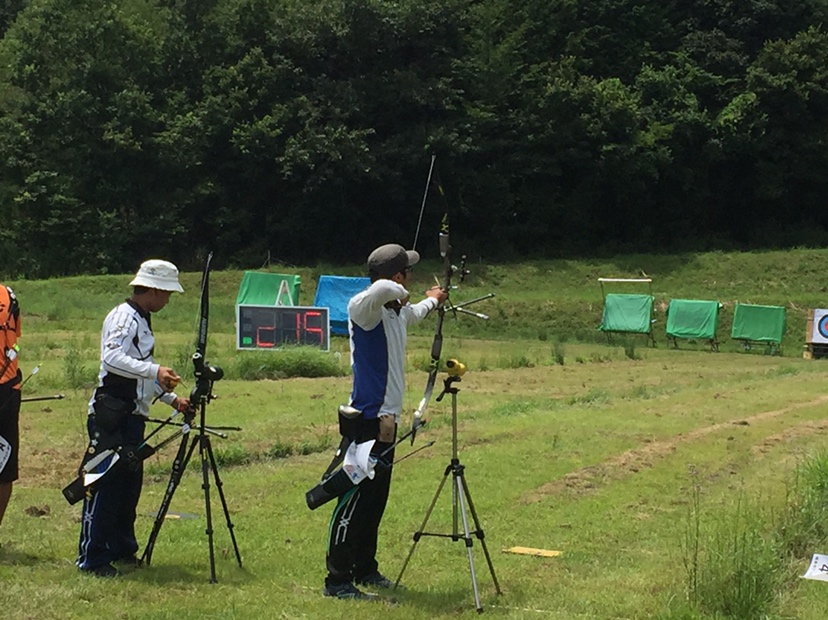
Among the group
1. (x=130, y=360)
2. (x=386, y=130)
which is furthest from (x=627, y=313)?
(x=130, y=360)

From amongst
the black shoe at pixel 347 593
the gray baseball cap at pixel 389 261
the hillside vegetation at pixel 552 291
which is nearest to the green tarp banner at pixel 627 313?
the hillside vegetation at pixel 552 291

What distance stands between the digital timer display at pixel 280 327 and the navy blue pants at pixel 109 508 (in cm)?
1473

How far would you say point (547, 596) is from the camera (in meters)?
6.07

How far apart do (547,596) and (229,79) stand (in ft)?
141

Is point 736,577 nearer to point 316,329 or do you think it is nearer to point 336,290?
point 316,329

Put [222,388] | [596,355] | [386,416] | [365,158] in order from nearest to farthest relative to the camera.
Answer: [386,416] < [222,388] < [596,355] < [365,158]

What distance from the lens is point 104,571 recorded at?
6.11 metres

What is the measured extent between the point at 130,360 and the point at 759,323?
27.3 m

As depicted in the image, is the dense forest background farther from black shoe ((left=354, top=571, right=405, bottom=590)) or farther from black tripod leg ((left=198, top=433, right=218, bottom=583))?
black shoe ((left=354, top=571, right=405, bottom=590))

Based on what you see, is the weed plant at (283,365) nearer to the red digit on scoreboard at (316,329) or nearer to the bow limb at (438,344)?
the red digit on scoreboard at (316,329)

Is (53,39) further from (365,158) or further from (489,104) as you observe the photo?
(489,104)

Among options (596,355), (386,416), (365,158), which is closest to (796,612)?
(386,416)

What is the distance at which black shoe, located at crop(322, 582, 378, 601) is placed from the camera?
5.84m

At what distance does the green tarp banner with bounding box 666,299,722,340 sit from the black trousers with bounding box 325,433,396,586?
84.6ft
